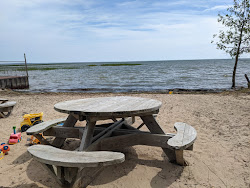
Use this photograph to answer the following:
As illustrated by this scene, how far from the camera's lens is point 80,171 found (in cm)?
237

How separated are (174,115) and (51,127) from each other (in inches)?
160

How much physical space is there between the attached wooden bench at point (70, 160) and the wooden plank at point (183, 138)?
803 mm

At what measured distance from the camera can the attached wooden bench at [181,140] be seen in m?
2.47

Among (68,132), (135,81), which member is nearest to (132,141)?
(68,132)

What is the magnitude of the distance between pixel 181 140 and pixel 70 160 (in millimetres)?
1497

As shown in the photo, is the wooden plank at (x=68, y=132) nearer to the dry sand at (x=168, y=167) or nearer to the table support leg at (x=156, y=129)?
the table support leg at (x=156, y=129)

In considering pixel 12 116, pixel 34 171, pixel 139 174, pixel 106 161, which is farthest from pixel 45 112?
pixel 106 161

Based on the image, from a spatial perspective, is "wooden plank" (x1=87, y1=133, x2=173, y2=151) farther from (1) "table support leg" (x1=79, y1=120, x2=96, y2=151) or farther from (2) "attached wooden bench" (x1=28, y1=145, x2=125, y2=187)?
(2) "attached wooden bench" (x1=28, y1=145, x2=125, y2=187)

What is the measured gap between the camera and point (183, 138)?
2775 mm

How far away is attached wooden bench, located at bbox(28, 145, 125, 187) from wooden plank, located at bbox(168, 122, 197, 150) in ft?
2.64

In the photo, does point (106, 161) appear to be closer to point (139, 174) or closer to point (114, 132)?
point (139, 174)

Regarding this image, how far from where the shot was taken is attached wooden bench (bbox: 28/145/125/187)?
1.94 m

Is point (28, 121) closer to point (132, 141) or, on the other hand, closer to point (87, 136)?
point (87, 136)

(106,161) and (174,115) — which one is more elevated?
(106,161)
